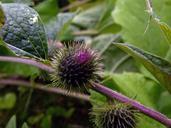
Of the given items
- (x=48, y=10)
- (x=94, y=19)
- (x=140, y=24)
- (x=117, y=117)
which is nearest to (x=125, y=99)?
(x=117, y=117)

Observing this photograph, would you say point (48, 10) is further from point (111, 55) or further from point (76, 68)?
point (76, 68)

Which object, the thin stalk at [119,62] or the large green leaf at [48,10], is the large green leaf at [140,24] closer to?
the large green leaf at [48,10]

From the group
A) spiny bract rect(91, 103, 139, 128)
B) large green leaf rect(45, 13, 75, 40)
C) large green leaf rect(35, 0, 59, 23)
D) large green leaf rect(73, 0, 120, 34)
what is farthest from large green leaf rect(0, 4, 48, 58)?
large green leaf rect(73, 0, 120, 34)

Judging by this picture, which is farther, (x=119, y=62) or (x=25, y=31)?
(x=119, y=62)

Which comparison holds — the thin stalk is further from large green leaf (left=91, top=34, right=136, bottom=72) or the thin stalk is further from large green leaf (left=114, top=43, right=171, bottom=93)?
large green leaf (left=114, top=43, right=171, bottom=93)

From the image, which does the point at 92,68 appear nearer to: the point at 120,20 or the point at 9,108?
the point at 120,20

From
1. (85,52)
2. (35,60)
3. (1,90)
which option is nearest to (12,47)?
(35,60)
